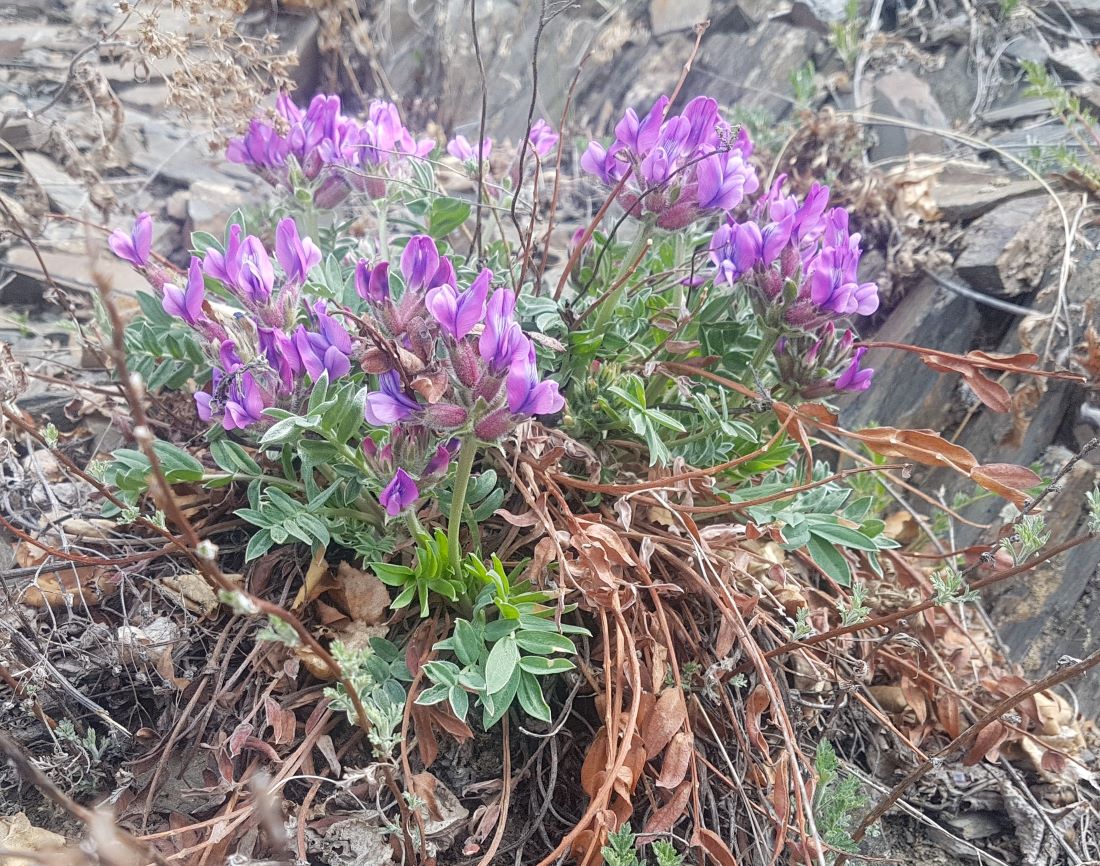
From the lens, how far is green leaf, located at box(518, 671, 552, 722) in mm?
1464

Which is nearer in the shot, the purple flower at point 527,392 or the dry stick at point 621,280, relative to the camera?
the purple flower at point 527,392

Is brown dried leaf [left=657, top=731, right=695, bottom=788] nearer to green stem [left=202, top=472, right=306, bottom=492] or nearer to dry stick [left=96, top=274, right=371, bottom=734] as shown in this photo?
dry stick [left=96, top=274, right=371, bottom=734]

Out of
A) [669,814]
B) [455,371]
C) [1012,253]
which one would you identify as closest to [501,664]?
[669,814]

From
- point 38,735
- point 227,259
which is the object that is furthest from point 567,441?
point 38,735

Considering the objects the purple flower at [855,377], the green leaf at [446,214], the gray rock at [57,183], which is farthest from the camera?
the gray rock at [57,183]

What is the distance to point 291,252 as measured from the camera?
1617 millimetres

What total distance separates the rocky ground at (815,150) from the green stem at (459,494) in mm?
854

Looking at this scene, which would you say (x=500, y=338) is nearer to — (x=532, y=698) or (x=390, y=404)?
(x=390, y=404)

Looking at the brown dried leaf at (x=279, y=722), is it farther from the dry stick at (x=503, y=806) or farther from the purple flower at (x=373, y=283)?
the purple flower at (x=373, y=283)

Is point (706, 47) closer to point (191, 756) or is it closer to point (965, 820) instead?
point (965, 820)

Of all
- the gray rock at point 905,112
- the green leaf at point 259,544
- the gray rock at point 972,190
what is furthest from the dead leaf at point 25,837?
the gray rock at point 905,112

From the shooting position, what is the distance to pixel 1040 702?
2062 millimetres

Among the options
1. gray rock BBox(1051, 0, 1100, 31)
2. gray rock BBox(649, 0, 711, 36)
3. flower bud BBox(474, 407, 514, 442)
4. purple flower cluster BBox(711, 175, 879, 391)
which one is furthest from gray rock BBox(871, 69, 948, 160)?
flower bud BBox(474, 407, 514, 442)

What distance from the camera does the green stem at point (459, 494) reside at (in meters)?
1.42
